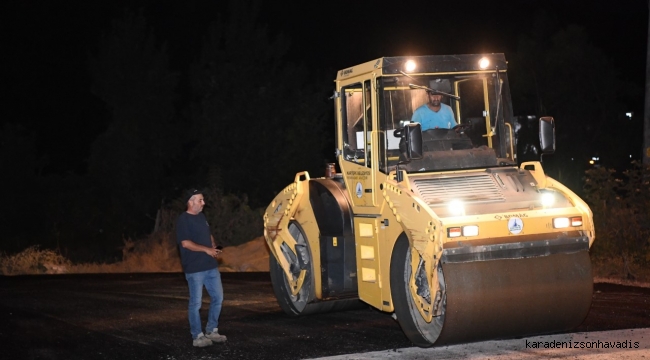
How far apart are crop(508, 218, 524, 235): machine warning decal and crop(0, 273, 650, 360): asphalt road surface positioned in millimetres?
1671

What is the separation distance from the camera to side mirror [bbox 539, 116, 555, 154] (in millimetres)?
8961

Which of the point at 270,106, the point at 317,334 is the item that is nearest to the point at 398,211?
the point at 317,334

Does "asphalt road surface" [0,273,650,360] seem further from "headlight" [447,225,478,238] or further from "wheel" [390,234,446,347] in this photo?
"headlight" [447,225,478,238]

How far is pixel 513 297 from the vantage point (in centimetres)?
781

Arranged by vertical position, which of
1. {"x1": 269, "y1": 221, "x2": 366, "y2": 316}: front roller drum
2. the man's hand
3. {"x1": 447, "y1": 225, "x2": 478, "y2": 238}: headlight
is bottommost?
{"x1": 269, "y1": 221, "x2": 366, "y2": 316}: front roller drum

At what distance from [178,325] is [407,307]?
123 inches

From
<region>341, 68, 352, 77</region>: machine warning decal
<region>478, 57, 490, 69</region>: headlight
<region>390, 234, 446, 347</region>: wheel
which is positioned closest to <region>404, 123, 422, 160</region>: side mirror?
<region>390, 234, 446, 347</region>: wheel

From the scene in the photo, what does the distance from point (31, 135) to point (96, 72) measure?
505 cm

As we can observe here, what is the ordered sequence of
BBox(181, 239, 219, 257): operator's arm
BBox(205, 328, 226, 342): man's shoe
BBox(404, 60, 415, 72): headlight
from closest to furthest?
1. BBox(181, 239, 219, 257): operator's arm
2. BBox(205, 328, 226, 342): man's shoe
3. BBox(404, 60, 415, 72): headlight

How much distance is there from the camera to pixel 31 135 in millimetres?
38188

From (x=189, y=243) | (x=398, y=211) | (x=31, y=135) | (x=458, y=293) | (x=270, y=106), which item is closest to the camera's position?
(x=458, y=293)

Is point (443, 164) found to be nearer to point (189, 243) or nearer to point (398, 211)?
point (398, 211)

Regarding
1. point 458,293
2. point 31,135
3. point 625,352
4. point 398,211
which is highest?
point 31,135

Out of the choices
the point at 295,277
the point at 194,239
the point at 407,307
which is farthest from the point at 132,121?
the point at 407,307
